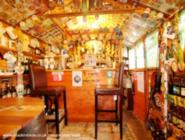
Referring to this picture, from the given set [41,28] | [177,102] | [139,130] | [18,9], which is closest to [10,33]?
[18,9]

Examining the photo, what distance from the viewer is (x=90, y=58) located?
14.5 ft

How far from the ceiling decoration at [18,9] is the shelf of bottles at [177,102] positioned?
241cm

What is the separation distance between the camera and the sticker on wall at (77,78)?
3.88 m

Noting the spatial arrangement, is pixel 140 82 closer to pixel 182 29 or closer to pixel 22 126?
pixel 182 29

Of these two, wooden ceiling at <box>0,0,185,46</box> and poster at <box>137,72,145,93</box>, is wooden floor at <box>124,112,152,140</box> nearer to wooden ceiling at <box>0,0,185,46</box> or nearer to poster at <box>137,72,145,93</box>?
poster at <box>137,72,145,93</box>

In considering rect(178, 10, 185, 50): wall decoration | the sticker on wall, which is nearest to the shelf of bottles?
rect(178, 10, 185, 50): wall decoration

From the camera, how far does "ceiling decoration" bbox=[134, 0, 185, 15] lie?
7.57 ft

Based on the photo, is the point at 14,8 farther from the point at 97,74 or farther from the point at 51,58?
the point at 97,74

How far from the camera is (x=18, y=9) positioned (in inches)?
112

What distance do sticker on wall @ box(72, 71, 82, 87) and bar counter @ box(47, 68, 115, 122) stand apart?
0.03 metres

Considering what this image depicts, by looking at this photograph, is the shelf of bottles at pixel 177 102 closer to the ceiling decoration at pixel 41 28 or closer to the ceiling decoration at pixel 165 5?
the ceiling decoration at pixel 165 5

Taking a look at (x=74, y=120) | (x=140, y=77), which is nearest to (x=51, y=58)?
(x=74, y=120)

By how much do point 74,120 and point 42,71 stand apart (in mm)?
1291

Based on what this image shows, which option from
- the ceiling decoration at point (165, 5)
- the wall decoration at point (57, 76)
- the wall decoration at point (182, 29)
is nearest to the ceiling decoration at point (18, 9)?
the wall decoration at point (57, 76)
